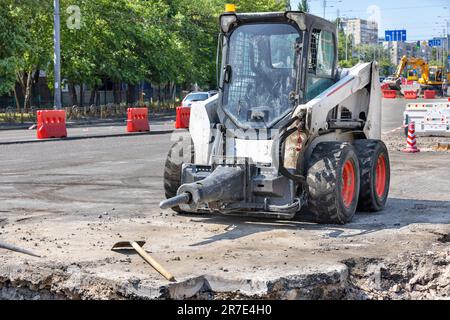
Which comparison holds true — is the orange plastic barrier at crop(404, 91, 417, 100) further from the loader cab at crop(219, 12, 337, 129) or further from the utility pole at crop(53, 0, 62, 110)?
the loader cab at crop(219, 12, 337, 129)

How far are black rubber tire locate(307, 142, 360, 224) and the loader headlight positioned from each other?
2.17 meters

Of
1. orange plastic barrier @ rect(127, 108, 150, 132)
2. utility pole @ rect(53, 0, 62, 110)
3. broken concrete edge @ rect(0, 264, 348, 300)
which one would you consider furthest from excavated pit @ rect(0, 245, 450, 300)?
utility pole @ rect(53, 0, 62, 110)

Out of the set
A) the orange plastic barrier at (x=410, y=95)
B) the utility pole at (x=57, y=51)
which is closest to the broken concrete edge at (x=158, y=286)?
the utility pole at (x=57, y=51)

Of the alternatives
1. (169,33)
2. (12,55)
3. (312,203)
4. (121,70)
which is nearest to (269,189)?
(312,203)

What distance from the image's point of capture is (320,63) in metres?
11.0

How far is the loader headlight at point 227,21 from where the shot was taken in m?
10.9

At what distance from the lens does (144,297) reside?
683 centimetres

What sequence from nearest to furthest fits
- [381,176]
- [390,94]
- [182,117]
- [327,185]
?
[327,185]
[381,176]
[182,117]
[390,94]

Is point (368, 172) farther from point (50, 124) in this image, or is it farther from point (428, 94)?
point (428, 94)

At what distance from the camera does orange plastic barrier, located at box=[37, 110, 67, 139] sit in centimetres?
2720

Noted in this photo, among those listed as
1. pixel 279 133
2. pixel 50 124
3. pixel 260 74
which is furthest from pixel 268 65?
pixel 50 124

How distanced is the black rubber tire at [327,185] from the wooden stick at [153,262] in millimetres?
2790

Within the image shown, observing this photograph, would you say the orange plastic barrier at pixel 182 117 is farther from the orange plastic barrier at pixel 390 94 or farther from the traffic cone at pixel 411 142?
the orange plastic barrier at pixel 390 94

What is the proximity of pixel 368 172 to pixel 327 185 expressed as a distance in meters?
1.44
